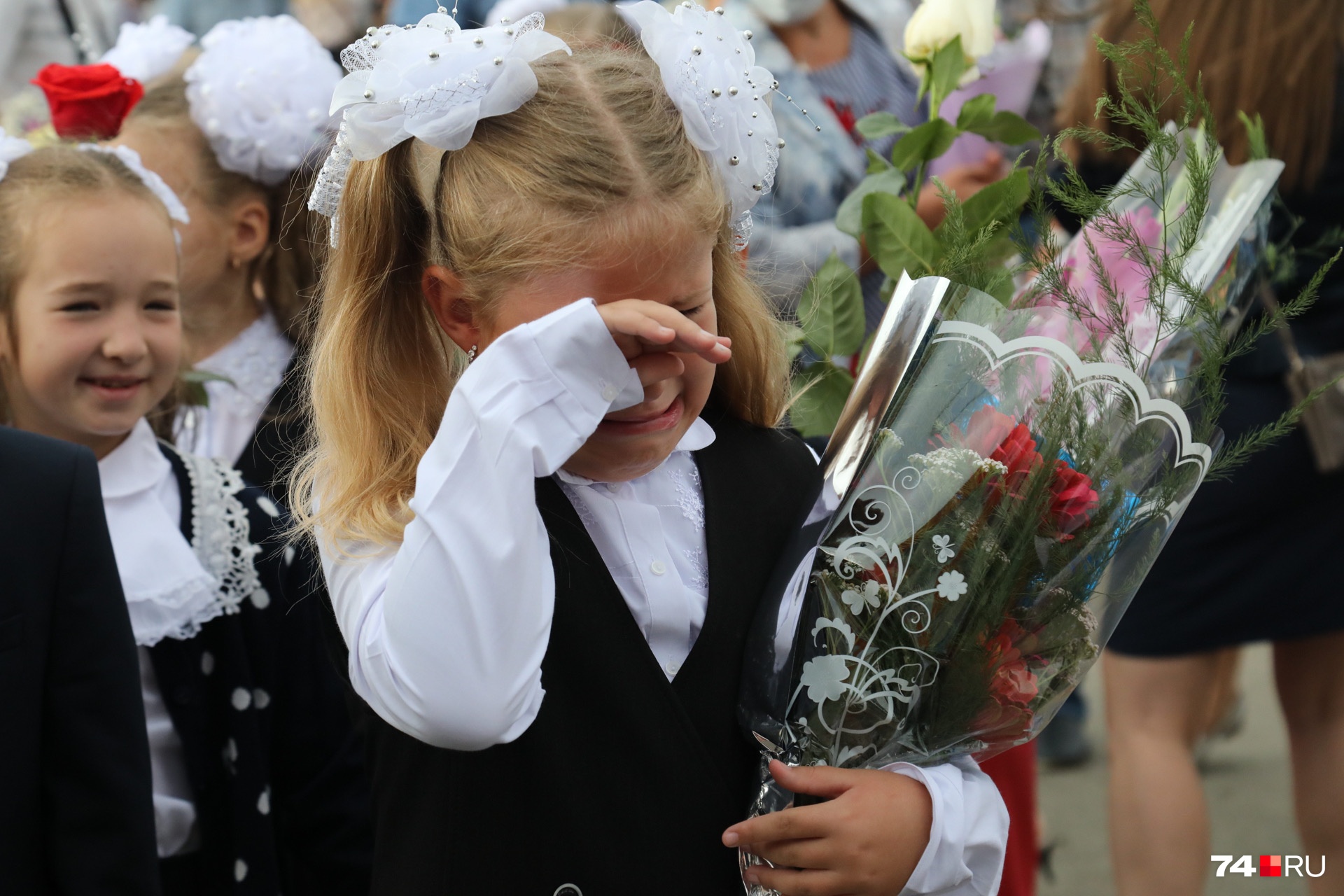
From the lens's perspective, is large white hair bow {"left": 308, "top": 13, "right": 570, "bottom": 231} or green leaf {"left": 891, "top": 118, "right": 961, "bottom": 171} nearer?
large white hair bow {"left": 308, "top": 13, "right": 570, "bottom": 231}

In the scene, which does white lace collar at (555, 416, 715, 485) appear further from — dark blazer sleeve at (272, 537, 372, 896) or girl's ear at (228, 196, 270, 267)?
girl's ear at (228, 196, 270, 267)

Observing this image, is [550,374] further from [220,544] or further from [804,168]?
[804,168]

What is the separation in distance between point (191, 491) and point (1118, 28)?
202 centimetres

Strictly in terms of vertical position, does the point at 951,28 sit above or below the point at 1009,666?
above

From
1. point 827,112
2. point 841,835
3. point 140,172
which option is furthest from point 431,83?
point 827,112

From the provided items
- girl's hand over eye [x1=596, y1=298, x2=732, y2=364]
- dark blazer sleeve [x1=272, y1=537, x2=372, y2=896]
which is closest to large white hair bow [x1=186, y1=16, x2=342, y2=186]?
dark blazer sleeve [x1=272, y1=537, x2=372, y2=896]

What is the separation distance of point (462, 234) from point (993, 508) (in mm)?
638

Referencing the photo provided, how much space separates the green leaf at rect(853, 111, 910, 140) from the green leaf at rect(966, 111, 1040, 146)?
0.12 m

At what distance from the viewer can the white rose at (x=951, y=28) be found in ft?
6.88

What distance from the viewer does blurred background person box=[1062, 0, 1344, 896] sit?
109 inches

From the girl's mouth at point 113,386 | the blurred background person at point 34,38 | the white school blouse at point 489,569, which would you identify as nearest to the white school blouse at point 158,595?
the girl's mouth at point 113,386

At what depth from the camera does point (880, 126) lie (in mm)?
2145

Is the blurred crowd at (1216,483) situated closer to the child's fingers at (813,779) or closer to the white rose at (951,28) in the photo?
the white rose at (951,28)

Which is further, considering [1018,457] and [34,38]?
[34,38]
